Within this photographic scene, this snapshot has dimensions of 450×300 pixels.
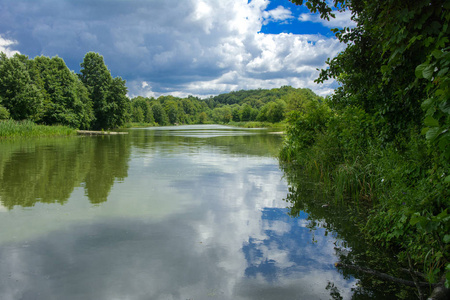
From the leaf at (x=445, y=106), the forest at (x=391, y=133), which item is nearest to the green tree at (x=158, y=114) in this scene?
the forest at (x=391, y=133)

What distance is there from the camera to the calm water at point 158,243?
138 inches

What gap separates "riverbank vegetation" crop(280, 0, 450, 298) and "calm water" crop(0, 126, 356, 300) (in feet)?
3.12

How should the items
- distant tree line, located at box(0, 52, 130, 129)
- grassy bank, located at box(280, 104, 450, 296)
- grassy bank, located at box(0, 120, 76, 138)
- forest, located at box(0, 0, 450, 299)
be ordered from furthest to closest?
distant tree line, located at box(0, 52, 130, 129) < grassy bank, located at box(0, 120, 76, 138) < grassy bank, located at box(280, 104, 450, 296) < forest, located at box(0, 0, 450, 299)

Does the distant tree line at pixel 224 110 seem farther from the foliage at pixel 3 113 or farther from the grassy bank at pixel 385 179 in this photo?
the grassy bank at pixel 385 179

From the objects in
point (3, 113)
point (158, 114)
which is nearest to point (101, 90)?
point (3, 113)

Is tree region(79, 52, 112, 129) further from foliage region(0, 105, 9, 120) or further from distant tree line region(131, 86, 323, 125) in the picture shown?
distant tree line region(131, 86, 323, 125)

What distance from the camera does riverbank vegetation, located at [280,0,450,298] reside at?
220 cm

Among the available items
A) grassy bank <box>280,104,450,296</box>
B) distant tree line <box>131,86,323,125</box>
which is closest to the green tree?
distant tree line <box>131,86,323,125</box>

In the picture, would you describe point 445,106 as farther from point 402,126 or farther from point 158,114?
point 158,114

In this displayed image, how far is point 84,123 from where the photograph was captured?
41812mm

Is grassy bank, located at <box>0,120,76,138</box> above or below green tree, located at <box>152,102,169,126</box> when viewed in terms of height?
below

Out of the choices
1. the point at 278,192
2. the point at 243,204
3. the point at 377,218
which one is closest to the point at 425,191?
the point at 377,218

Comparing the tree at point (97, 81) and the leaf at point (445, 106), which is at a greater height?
the tree at point (97, 81)

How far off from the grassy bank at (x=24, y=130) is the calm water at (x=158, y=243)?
21.4 meters
